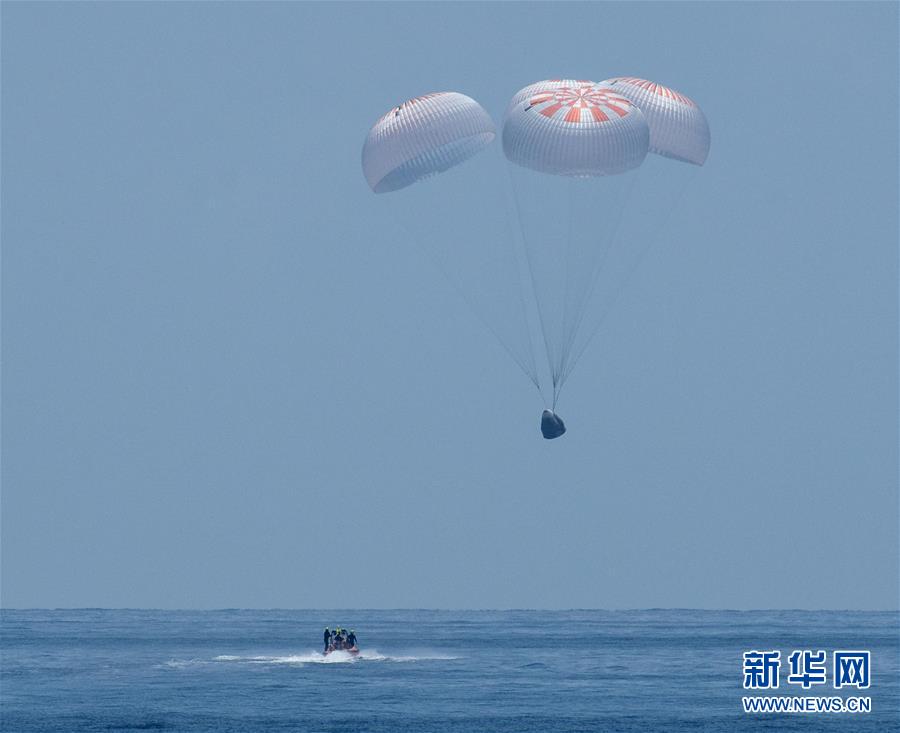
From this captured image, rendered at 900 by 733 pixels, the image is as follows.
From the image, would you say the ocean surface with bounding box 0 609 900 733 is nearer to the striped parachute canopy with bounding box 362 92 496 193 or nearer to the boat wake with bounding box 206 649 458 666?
the boat wake with bounding box 206 649 458 666

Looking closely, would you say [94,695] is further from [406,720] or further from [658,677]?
[658,677]

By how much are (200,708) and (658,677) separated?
57.5ft

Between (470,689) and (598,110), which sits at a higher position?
(598,110)

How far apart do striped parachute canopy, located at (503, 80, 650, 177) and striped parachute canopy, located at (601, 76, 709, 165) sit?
3.97 ft

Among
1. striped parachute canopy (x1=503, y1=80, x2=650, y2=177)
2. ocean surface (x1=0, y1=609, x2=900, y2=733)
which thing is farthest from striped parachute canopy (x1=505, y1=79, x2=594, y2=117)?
ocean surface (x1=0, y1=609, x2=900, y2=733)

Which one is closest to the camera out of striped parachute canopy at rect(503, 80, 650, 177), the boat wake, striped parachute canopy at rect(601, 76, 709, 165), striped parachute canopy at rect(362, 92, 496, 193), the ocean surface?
striped parachute canopy at rect(503, 80, 650, 177)

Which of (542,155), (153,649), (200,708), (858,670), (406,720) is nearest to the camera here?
(542,155)

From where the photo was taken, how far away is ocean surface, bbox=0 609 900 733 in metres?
42.0

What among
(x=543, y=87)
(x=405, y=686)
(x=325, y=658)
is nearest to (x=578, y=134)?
(x=543, y=87)

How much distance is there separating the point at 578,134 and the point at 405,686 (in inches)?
784

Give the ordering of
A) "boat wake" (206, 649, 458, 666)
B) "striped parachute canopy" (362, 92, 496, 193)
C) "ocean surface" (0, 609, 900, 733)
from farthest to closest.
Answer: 1. "boat wake" (206, 649, 458, 666)
2. "ocean surface" (0, 609, 900, 733)
3. "striped parachute canopy" (362, 92, 496, 193)

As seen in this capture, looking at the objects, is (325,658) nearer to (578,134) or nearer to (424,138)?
(424,138)

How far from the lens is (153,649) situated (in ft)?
237

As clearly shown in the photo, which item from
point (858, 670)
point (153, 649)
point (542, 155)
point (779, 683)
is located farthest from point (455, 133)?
point (153, 649)
